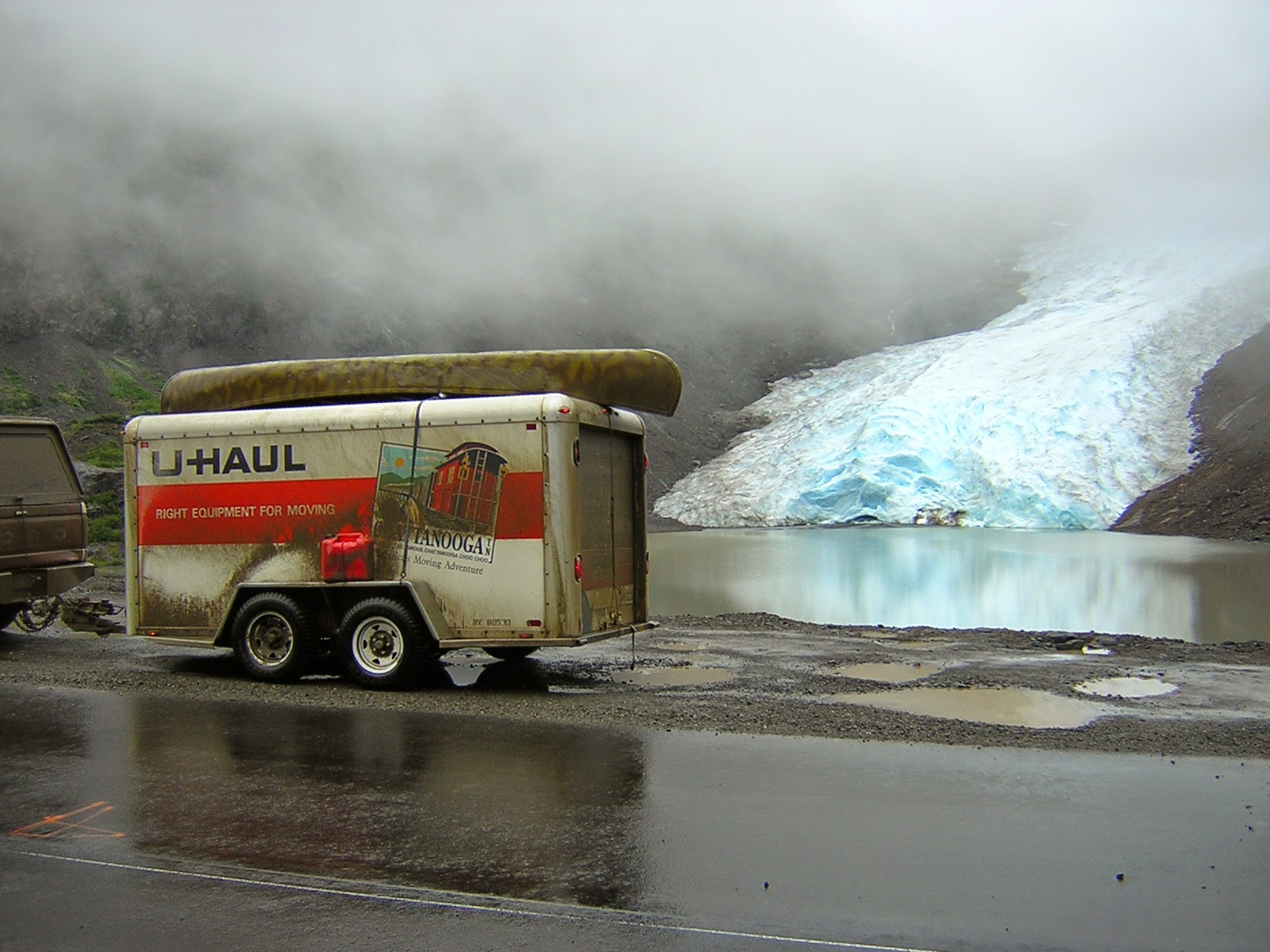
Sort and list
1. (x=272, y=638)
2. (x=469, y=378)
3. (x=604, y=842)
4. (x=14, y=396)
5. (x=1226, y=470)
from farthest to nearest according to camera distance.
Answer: (x=14, y=396), (x=1226, y=470), (x=272, y=638), (x=469, y=378), (x=604, y=842)

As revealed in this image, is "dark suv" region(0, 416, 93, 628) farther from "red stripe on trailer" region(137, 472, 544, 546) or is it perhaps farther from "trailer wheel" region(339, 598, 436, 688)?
"trailer wheel" region(339, 598, 436, 688)

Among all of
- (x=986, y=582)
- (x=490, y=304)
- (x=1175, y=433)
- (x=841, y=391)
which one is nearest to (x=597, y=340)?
(x=490, y=304)

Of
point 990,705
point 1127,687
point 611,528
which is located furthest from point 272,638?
point 1127,687

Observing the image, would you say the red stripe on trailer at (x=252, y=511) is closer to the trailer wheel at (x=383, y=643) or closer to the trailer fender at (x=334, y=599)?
the trailer fender at (x=334, y=599)

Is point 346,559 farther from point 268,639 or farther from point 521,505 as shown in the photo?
point 521,505

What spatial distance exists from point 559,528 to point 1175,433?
38.6 meters

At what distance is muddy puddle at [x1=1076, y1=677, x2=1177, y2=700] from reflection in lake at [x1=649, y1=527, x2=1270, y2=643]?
5570mm

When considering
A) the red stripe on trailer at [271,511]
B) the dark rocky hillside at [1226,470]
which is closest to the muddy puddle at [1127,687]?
the red stripe on trailer at [271,511]

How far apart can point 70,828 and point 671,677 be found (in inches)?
232

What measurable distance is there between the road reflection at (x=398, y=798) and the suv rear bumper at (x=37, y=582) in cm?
444

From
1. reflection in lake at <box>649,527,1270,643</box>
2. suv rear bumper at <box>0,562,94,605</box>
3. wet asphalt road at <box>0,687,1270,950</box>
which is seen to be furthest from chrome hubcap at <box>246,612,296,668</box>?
reflection in lake at <box>649,527,1270,643</box>

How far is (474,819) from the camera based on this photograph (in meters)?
5.93

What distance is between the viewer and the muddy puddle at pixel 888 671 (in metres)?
10.8

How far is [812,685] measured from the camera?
10.2 meters
